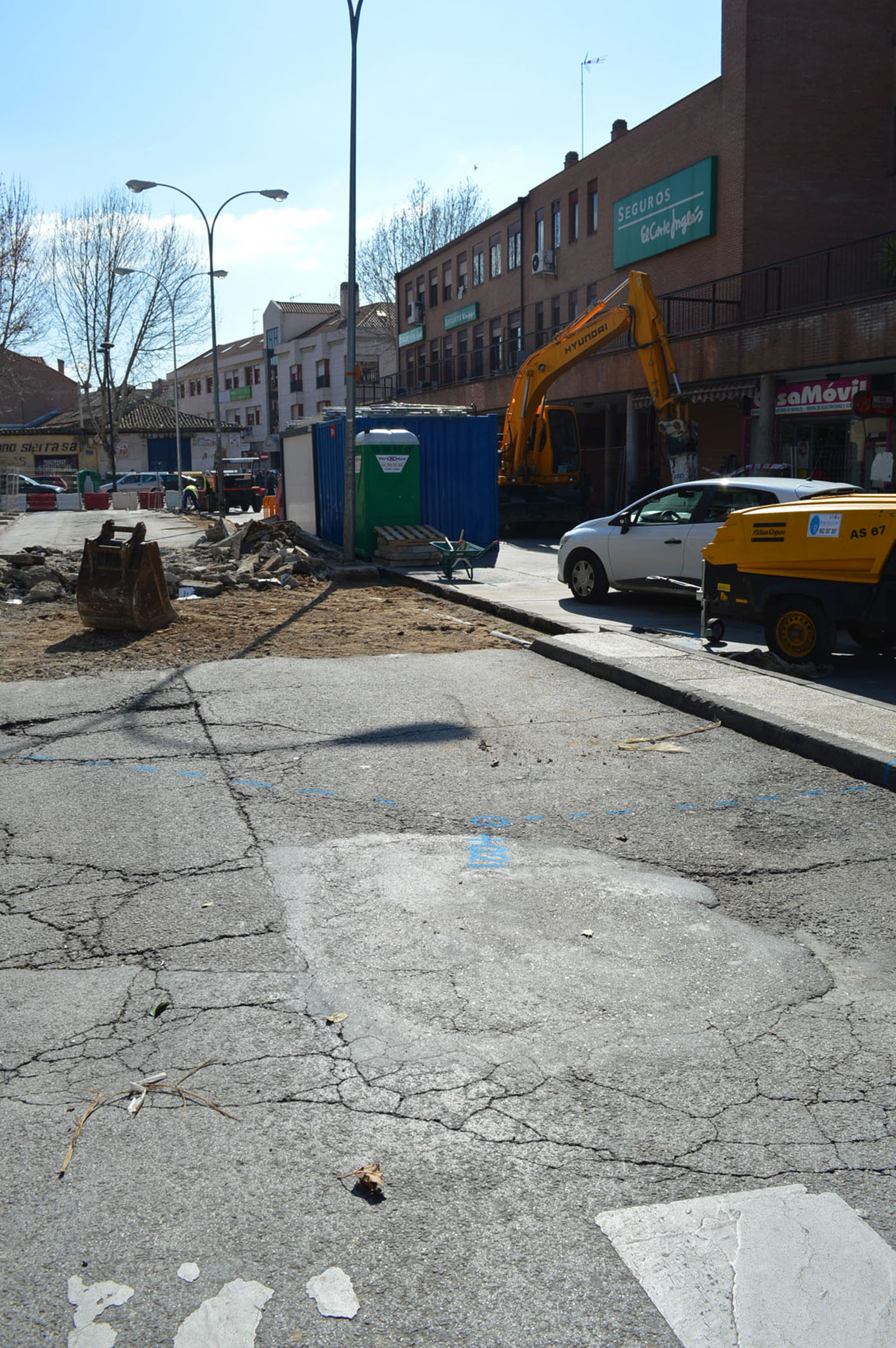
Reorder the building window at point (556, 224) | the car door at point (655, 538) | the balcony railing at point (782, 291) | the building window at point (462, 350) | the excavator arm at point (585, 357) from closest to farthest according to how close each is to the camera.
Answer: the car door at point (655, 538) < the excavator arm at point (585, 357) < the balcony railing at point (782, 291) < the building window at point (556, 224) < the building window at point (462, 350)

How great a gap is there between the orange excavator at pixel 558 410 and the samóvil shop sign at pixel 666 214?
391cm

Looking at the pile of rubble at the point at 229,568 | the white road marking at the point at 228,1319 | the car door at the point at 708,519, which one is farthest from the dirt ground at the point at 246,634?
the white road marking at the point at 228,1319

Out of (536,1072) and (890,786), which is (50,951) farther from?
(890,786)

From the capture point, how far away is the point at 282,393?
89500mm

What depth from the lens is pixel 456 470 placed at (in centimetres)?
2203

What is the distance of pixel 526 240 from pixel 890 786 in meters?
42.6

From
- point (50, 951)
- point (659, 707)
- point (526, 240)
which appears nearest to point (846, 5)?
point (526, 240)

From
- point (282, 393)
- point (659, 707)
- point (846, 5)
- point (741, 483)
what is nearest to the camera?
point (659, 707)

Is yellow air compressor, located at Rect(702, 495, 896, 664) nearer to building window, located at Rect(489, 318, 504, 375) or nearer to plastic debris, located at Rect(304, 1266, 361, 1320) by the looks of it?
plastic debris, located at Rect(304, 1266, 361, 1320)

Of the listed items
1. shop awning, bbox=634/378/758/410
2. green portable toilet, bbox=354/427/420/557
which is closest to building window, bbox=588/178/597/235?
shop awning, bbox=634/378/758/410

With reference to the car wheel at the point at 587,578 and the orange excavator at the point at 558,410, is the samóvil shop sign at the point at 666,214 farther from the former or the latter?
the car wheel at the point at 587,578

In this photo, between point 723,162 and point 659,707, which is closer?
point 659,707

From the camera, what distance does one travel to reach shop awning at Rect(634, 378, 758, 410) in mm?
26016

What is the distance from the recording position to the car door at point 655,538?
1343 centimetres
